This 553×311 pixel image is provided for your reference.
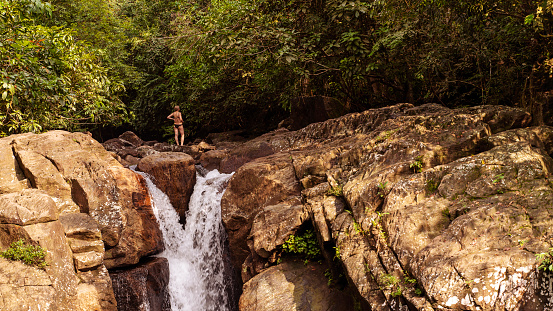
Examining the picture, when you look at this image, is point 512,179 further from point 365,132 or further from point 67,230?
point 67,230

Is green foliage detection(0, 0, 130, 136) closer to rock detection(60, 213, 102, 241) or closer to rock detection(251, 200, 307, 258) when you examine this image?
rock detection(60, 213, 102, 241)

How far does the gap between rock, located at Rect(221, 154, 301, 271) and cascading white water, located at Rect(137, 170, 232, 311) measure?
2.55 feet

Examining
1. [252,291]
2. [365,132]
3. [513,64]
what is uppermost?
[513,64]

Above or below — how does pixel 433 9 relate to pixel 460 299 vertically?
above

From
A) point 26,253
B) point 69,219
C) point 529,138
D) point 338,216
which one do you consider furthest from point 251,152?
point 529,138

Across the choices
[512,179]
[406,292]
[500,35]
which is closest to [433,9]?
[500,35]

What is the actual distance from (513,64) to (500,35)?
2.74 feet

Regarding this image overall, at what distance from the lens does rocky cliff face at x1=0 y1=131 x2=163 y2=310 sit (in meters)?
6.56

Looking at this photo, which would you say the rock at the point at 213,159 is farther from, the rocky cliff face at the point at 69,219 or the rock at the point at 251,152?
the rocky cliff face at the point at 69,219

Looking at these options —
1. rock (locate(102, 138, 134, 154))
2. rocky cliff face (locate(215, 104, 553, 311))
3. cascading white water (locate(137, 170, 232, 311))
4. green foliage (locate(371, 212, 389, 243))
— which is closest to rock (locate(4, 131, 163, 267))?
cascading white water (locate(137, 170, 232, 311))

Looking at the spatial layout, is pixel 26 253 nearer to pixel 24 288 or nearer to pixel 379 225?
pixel 24 288

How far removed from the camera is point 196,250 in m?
10.0

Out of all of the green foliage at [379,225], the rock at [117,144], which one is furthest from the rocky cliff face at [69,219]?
the rock at [117,144]

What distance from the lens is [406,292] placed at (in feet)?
15.4
